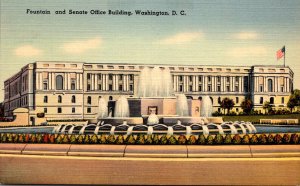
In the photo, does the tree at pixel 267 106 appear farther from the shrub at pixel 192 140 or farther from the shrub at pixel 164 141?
the shrub at pixel 164 141

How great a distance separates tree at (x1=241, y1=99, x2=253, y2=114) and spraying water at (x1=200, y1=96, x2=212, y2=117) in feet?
2.03

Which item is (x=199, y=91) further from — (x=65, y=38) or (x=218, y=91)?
(x=65, y=38)

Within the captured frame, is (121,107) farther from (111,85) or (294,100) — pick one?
(294,100)

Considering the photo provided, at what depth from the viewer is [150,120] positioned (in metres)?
11.6

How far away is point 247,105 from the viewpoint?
11422 mm

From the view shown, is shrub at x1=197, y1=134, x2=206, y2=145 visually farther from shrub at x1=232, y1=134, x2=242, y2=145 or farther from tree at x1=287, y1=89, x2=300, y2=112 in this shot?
tree at x1=287, y1=89, x2=300, y2=112

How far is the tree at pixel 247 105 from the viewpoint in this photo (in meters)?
11.4

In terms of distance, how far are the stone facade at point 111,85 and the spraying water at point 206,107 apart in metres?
0.10

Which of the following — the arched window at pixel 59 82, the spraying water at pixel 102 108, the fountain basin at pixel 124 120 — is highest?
the arched window at pixel 59 82

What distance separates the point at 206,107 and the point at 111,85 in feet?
6.08

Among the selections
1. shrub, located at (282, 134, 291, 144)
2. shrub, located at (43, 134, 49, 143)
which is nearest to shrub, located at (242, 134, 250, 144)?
shrub, located at (282, 134, 291, 144)

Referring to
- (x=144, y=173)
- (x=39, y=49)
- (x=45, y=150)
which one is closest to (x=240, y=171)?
(x=144, y=173)

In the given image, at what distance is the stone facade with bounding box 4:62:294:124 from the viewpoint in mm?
11219

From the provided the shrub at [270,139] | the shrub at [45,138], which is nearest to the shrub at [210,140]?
the shrub at [270,139]
